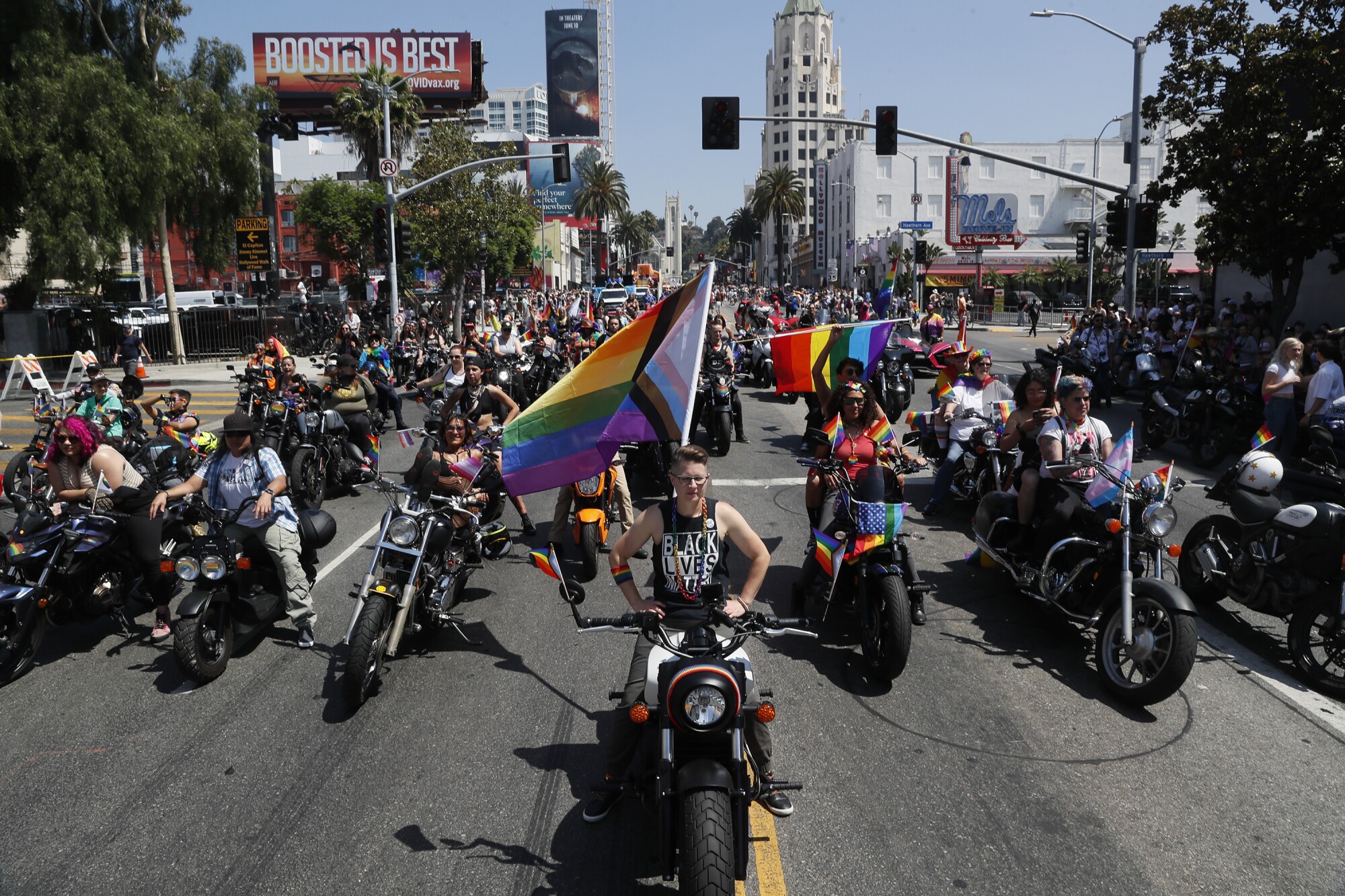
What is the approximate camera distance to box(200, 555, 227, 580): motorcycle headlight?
242 inches

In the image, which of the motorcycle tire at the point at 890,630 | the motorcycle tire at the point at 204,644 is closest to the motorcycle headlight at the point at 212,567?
the motorcycle tire at the point at 204,644

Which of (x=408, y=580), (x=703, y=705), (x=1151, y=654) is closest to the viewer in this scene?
(x=703, y=705)

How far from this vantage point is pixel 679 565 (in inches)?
184

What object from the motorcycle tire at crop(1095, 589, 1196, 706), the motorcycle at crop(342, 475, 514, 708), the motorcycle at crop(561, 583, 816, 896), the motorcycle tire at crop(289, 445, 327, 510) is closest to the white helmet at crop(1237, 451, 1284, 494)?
the motorcycle tire at crop(1095, 589, 1196, 706)

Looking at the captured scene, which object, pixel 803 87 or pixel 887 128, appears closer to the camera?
pixel 887 128

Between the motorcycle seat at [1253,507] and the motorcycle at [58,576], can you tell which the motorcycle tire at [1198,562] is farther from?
the motorcycle at [58,576]

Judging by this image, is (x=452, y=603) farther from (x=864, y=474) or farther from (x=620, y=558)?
(x=864, y=474)

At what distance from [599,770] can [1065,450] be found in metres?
4.18

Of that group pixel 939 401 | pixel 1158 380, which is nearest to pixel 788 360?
pixel 939 401

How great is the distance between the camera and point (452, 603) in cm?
693

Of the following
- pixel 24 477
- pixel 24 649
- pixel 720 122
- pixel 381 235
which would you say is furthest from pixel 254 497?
pixel 381 235

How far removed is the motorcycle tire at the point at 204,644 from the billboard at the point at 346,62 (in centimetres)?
6972

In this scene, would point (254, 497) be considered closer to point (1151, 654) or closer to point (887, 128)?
point (1151, 654)

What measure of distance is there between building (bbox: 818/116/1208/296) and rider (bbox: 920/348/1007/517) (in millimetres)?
61811
